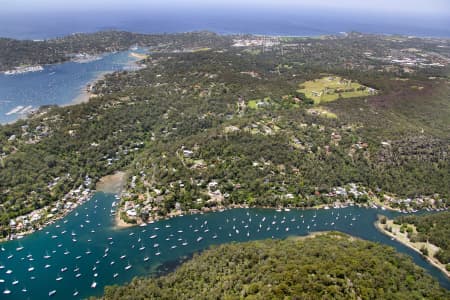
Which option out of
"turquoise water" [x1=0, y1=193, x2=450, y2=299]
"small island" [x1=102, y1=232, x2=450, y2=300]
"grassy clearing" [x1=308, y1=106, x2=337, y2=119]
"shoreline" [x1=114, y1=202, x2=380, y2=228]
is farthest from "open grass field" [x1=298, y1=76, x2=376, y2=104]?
"small island" [x1=102, y1=232, x2=450, y2=300]

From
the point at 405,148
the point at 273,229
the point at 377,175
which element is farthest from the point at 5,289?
the point at 405,148

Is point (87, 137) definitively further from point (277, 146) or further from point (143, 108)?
point (277, 146)

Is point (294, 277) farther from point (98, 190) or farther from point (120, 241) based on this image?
point (98, 190)

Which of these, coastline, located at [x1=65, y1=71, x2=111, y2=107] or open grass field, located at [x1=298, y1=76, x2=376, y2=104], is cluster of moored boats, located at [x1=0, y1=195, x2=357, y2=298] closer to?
open grass field, located at [x1=298, y1=76, x2=376, y2=104]

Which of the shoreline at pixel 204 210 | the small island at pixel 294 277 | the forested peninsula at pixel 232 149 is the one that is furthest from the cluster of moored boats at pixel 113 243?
the small island at pixel 294 277

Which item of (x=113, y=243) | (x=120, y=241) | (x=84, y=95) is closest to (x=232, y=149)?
(x=120, y=241)

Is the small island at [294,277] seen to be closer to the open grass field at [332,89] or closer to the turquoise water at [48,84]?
the open grass field at [332,89]
